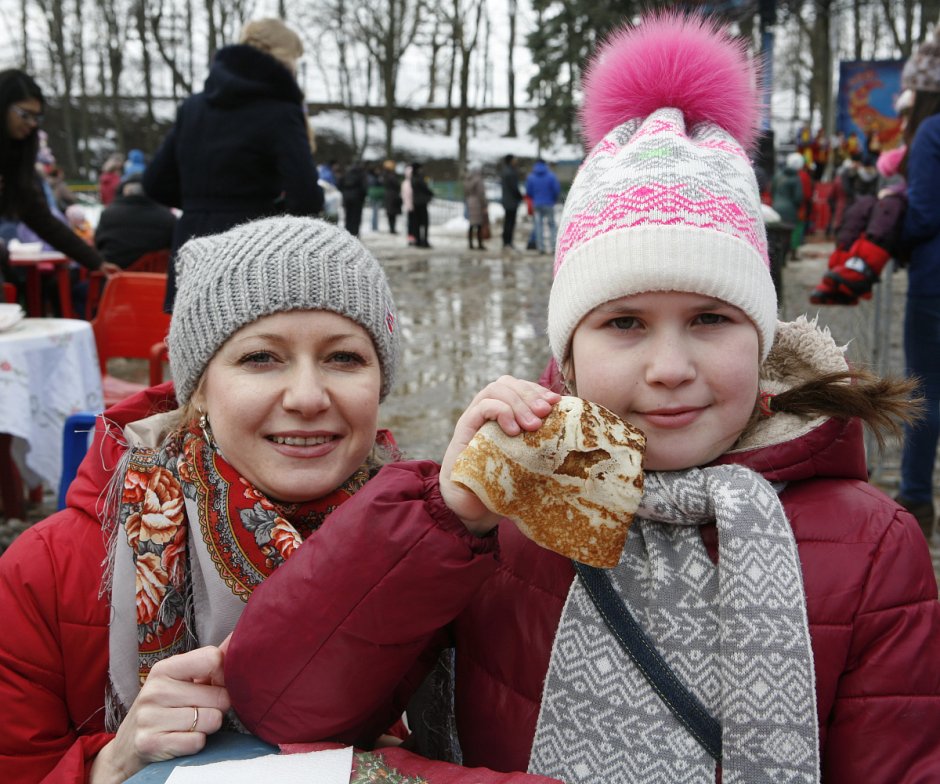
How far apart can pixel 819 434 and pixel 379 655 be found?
687mm

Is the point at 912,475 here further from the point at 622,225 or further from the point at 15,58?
the point at 15,58

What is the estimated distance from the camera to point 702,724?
3.82ft

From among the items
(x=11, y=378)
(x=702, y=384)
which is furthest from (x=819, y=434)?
(x=11, y=378)

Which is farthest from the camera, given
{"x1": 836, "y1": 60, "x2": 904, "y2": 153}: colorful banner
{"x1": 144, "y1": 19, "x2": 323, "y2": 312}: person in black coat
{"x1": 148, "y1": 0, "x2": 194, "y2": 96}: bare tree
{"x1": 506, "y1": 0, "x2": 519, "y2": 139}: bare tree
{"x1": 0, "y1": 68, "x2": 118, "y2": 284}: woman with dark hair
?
{"x1": 506, "y1": 0, "x2": 519, "y2": 139}: bare tree

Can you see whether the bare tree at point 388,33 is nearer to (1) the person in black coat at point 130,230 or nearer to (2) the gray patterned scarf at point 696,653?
(1) the person in black coat at point 130,230

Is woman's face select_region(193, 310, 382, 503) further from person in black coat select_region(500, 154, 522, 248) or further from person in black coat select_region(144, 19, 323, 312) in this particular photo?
person in black coat select_region(500, 154, 522, 248)

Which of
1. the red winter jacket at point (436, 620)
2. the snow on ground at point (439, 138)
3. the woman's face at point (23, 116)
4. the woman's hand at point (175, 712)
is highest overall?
the snow on ground at point (439, 138)

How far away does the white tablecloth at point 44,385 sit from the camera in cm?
381

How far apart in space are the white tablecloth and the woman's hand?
292 cm

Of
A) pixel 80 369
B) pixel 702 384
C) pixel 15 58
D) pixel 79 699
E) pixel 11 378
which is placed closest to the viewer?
pixel 702 384

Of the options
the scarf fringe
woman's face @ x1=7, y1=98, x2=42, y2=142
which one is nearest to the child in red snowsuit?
the scarf fringe

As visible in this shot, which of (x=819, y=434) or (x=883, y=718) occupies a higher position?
(x=819, y=434)

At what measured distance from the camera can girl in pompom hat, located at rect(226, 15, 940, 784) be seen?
113 cm

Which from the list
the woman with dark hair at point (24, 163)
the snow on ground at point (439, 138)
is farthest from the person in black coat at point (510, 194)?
the snow on ground at point (439, 138)
